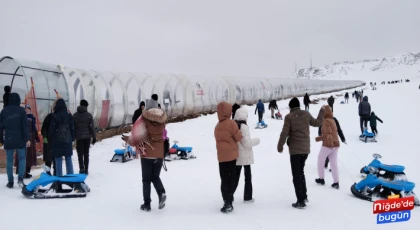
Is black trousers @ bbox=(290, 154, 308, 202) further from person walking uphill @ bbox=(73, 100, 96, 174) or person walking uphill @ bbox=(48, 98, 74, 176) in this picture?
person walking uphill @ bbox=(73, 100, 96, 174)

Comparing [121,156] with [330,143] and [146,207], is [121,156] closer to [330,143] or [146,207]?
[146,207]

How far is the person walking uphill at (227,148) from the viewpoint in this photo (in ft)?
16.8

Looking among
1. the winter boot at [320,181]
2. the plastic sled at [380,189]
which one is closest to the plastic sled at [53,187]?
the winter boot at [320,181]

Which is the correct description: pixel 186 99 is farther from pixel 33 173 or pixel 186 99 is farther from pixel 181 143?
pixel 33 173

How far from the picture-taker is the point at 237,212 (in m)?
5.23

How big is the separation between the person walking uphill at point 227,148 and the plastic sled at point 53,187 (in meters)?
2.74

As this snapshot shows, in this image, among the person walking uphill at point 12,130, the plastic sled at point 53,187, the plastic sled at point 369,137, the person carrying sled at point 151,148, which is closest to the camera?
the person carrying sled at point 151,148

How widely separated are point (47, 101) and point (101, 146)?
2736 millimetres

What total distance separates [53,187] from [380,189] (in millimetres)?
6174

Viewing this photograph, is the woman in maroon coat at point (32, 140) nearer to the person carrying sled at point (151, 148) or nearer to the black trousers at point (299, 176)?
the person carrying sled at point (151, 148)

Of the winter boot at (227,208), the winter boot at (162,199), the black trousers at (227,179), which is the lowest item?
the winter boot at (227,208)

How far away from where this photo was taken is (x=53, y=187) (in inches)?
236

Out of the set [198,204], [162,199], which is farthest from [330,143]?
[162,199]

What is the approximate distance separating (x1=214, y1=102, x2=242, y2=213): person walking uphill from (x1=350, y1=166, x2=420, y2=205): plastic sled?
280 cm
